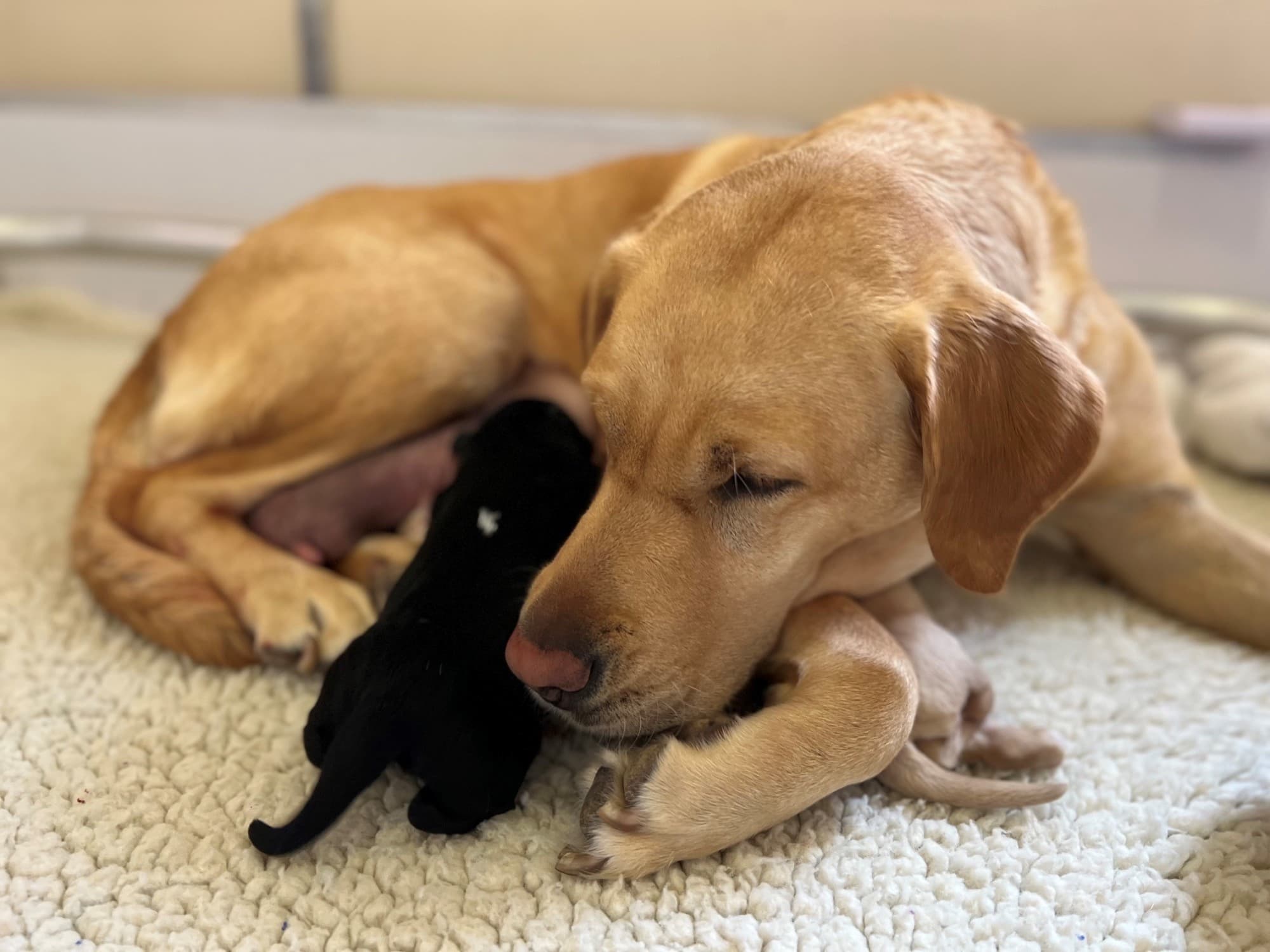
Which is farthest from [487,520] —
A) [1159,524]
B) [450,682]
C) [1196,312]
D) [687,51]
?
[1196,312]

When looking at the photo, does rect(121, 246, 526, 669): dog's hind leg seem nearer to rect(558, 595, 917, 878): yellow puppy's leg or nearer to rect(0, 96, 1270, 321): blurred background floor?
rect(558, 595, 917, 878): yellow puppy's leg

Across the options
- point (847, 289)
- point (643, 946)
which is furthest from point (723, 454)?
point (643, 946)

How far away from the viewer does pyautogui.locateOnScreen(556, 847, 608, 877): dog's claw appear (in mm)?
1250

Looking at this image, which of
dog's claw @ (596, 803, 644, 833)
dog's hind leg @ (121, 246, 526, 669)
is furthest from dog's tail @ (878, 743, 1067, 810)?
dog's hind leg @ (121, 246, 526, 669)

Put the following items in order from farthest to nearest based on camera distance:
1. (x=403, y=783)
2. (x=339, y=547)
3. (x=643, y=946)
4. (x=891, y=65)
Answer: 1. (x=891, y=65)
2. (x=339, y=547)
3. (x=403, y=783)
4. (x=643, y=946)

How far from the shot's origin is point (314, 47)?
3387 millimetres

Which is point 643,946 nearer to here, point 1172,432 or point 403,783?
point 403,783

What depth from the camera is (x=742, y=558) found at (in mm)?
1364

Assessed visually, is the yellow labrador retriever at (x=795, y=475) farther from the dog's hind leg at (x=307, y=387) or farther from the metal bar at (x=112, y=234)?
the metal bar at (x=112, y=234)

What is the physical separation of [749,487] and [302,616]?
822mm

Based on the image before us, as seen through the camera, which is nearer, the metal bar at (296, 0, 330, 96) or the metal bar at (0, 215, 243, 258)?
the metal bar at (296, 0, 330, 96)

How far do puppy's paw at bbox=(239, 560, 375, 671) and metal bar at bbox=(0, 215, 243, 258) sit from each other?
2.02 meters

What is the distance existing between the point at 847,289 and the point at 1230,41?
223 centimetres

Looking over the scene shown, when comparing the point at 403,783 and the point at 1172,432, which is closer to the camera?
the point at 403,783
